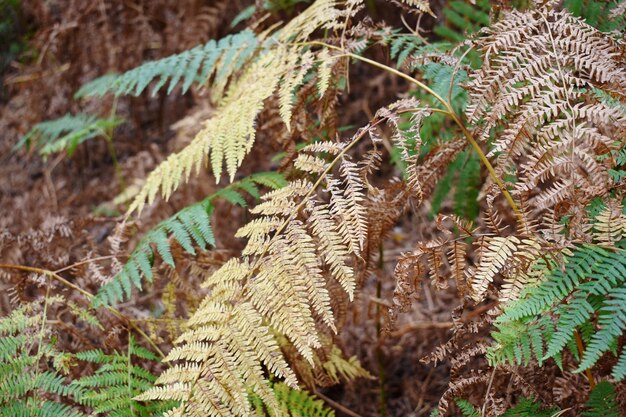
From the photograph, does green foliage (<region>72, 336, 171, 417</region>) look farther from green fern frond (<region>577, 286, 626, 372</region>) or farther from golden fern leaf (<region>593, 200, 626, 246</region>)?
golden fern leaf (<region>593, 200, 626, 246</region>)

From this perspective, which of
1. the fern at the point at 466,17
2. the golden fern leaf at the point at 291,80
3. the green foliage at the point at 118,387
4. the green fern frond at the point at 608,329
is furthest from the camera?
the fern at the point at 466,17

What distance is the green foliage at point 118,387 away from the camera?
1.86 metres

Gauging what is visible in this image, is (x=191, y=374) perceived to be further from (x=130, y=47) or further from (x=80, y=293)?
(x=130, y=47)

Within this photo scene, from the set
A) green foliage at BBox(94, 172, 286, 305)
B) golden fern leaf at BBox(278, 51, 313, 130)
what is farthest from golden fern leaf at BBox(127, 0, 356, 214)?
green foliage at BBox(94, 172, 286, 305)

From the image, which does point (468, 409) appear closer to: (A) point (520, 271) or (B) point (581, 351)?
(B) point (581, 351)

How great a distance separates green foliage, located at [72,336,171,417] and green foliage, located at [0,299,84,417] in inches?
2.4

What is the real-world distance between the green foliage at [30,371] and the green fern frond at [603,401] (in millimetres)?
1519

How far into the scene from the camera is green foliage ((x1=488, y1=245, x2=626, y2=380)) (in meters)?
1.42

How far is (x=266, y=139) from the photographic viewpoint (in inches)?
121

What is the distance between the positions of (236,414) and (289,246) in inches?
19.6

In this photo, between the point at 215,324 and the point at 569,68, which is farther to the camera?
the point at 569,68

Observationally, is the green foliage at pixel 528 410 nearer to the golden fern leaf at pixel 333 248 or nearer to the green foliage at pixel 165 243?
the golden fern leaf at pixel 333 248

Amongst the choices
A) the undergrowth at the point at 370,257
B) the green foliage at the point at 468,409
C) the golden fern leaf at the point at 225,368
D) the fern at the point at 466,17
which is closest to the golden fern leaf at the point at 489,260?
the undergrowth at the point at 370,257

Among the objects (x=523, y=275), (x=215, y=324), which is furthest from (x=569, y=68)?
(x=215, y=324)
